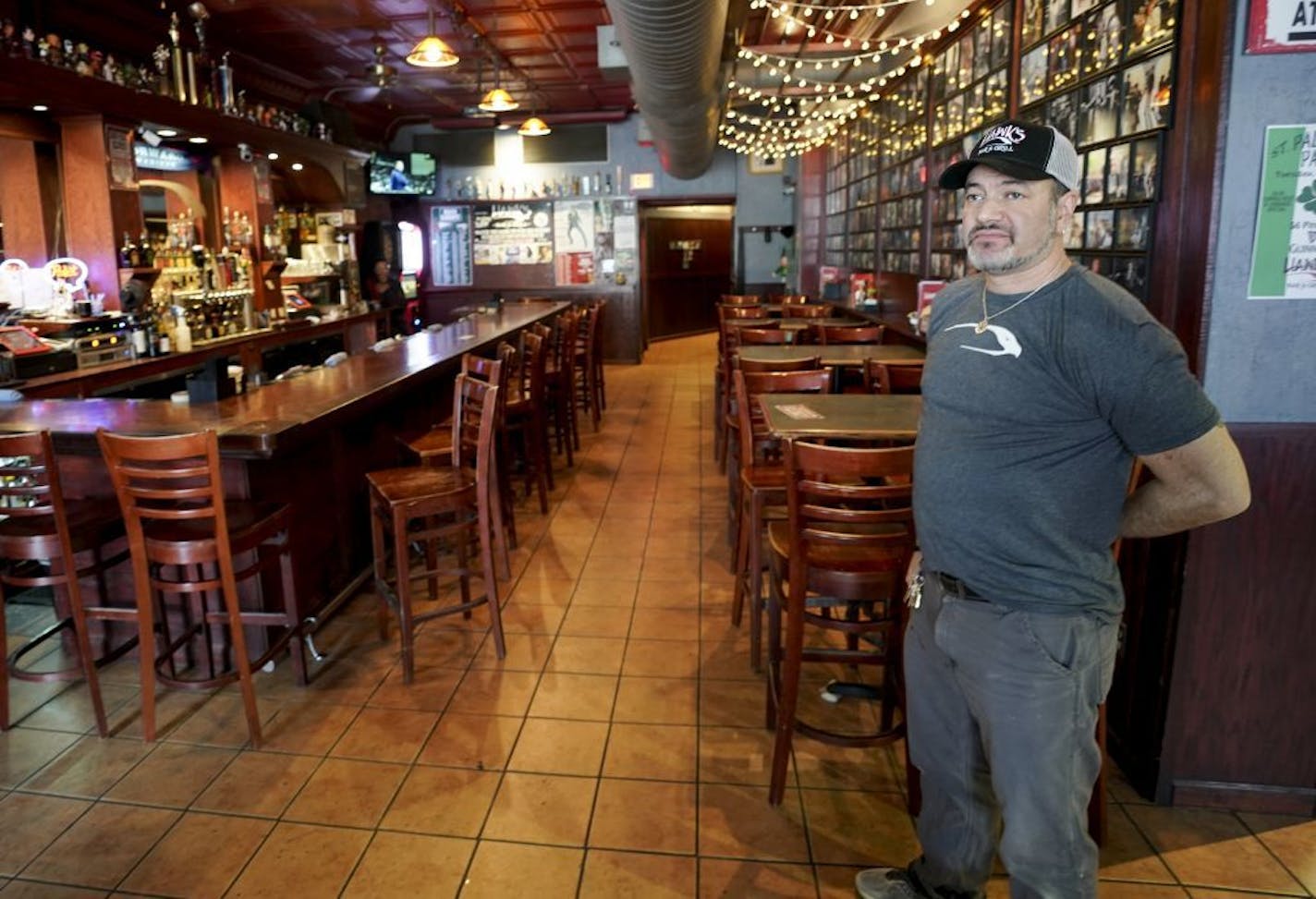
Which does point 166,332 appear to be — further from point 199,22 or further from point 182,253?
point 199,22

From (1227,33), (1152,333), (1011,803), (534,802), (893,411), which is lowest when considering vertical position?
(534,802)

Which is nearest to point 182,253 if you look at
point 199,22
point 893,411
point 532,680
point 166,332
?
point 166,332

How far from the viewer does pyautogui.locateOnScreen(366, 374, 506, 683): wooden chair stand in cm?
317

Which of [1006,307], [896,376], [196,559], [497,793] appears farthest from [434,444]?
[1006,307]

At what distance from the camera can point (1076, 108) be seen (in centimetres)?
384

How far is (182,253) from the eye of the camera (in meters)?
7.04

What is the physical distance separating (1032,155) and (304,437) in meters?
2.44

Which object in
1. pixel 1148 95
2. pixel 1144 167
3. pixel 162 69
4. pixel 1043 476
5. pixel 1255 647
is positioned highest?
pixel 162 69

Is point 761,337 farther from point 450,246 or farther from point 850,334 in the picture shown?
point 450,246

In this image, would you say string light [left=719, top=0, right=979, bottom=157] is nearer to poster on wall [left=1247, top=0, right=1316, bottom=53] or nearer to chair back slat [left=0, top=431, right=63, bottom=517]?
poster on wall [left=1247, top=0, right=1316, bottom=53]

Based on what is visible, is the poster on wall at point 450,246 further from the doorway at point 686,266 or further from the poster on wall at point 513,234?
the doorway at point 686,266

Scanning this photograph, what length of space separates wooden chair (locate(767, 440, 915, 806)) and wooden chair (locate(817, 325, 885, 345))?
3.19 meters

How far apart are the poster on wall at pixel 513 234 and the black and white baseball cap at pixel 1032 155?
10.5m

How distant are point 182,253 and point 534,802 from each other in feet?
20.5
